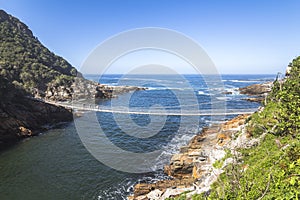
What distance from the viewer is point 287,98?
6328 millimetres

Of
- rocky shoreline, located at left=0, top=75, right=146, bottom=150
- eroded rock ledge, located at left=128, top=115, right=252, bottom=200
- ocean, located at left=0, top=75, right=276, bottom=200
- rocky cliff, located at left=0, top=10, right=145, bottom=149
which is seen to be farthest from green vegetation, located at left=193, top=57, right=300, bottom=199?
rocky cliff, located at left=0, top=10, right=145, bottom=149

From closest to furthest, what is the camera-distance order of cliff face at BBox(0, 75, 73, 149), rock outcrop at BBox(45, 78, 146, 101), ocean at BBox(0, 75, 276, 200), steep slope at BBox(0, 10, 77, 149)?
ocean at BBox(0, 75, 276, 200) < cliff face at BBox(0, 75, 73, 149) < steep slope at BBox(0, 10, 77, 149) < rock outcrop at BBox(45, 78, 146, 101)

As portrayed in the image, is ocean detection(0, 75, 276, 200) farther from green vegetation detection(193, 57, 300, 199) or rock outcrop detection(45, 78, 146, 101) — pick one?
rock outcrop detection(45, 78, 146, 101)

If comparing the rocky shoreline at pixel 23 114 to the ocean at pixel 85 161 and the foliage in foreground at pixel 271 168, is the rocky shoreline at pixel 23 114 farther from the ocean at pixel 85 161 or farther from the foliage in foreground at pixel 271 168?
the foliage in foreground at pixel 271 168

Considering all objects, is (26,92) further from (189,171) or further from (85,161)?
(189,171)

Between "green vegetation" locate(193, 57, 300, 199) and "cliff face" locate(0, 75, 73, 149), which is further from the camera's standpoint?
"cliff face" locate(0, 75, 73, 149)

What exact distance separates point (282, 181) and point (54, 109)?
740 inches

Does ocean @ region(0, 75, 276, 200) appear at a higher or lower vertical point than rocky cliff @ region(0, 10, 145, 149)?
lower

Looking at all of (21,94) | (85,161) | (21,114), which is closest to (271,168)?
(85,161)

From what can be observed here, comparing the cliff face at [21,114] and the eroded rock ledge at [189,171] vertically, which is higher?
the cliff face at [21,114]

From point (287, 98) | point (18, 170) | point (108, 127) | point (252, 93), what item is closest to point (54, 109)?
point (108, 127)

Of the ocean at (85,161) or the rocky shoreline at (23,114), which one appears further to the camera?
the rocky shoreline at (23,114)

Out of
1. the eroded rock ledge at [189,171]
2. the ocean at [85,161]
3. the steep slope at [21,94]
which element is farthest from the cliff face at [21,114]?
the eroded rock ledge at [189,171]

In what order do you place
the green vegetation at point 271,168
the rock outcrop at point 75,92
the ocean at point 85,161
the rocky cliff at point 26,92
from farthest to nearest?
1. the rock outcrop at point 75,92
2. the rocky cliff at point 26,92
3. the ocean at point 85,161
4. the green vegetation at point 271,168
